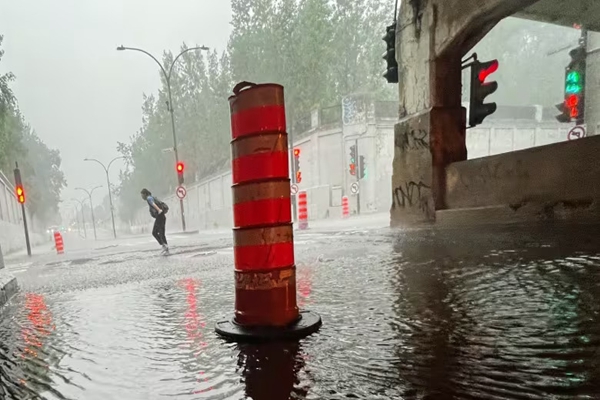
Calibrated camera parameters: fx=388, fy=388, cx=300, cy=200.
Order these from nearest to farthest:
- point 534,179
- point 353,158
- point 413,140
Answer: point 534,179 < point 413,140 < point 353,158

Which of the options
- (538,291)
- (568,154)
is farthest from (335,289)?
(568,154)

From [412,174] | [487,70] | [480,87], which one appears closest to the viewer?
[487,70]

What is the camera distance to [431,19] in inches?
271

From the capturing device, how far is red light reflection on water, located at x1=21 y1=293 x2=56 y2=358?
2.30 m

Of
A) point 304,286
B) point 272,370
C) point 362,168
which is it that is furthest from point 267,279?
point 362,168

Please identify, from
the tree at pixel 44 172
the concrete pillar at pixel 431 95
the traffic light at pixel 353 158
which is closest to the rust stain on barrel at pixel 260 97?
the concrete pillar at pixel 431 95

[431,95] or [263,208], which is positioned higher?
[431,95]

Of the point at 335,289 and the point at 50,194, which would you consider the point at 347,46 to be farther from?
the point at 50,194

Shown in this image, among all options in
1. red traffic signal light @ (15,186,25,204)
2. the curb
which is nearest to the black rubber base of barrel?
the curb

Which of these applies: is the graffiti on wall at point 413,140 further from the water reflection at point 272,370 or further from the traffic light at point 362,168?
the traffic light at point 362,168

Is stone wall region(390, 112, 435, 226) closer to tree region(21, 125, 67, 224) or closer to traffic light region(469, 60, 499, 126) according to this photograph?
traffic light region(469, 60, 499, 126)

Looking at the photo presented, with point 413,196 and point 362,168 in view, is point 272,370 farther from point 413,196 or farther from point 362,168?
point 362,168

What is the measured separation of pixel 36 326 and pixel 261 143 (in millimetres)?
2219

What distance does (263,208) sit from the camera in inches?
83.4
